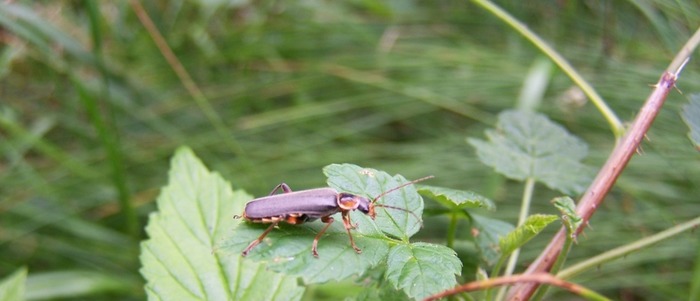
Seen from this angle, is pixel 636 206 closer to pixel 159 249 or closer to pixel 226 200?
pixel 226 200

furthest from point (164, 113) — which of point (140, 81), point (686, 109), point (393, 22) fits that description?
point (686, 109)

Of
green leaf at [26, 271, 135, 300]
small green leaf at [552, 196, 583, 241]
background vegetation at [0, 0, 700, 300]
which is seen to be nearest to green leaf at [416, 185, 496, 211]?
small green leaf at [552, 196, 583, 241]

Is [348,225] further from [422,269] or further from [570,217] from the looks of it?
[570,217]

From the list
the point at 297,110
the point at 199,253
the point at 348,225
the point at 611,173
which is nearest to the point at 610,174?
the point at 611,173

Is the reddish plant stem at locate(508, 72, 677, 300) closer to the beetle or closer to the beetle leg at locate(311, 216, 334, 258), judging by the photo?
the beetle

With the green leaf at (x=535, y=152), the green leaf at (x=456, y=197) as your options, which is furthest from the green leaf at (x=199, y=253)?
the green leaf at (x=535, y=152)

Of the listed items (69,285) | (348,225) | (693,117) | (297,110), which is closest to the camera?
(348,225)
